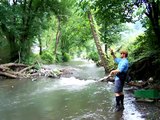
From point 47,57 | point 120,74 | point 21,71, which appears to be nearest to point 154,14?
point 120,74

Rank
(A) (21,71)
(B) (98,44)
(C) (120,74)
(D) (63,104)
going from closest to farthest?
(C) (120,74), (D) (63,104), (A) (21,71), (B) (98,44)

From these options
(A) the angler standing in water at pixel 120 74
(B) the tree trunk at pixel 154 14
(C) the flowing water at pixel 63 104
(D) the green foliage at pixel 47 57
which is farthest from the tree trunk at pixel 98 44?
(D) the green foliage at pixel 47 57

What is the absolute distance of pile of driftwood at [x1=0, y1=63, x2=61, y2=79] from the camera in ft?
56.0

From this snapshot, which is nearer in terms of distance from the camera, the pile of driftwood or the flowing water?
the flowing water

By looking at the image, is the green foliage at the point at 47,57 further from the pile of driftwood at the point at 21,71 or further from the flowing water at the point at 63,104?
the flowing water at the point at 63,104

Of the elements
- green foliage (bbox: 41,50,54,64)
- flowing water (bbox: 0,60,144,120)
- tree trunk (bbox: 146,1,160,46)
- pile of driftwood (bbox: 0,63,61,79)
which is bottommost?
flowing water (bbox: 0,60,144,120)

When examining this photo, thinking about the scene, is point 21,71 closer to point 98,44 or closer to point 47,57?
point 98,44

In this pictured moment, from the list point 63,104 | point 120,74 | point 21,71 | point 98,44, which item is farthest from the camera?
point 98,44

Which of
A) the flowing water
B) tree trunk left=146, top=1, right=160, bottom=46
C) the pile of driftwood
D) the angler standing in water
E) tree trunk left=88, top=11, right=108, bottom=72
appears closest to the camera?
the flowing water

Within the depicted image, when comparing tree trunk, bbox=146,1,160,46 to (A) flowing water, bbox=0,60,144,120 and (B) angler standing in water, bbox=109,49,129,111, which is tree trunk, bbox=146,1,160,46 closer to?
(A) flowing water, bbox=0,60,144,120

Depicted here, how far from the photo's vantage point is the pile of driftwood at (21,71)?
1708cm

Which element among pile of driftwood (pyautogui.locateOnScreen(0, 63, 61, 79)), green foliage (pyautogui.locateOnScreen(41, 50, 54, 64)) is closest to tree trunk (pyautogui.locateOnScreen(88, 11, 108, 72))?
pile of driftwood (pyautogui.locateOnScreen(0, 63, 61, 79))

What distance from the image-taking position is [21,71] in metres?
18.0

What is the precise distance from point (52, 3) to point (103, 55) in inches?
380
